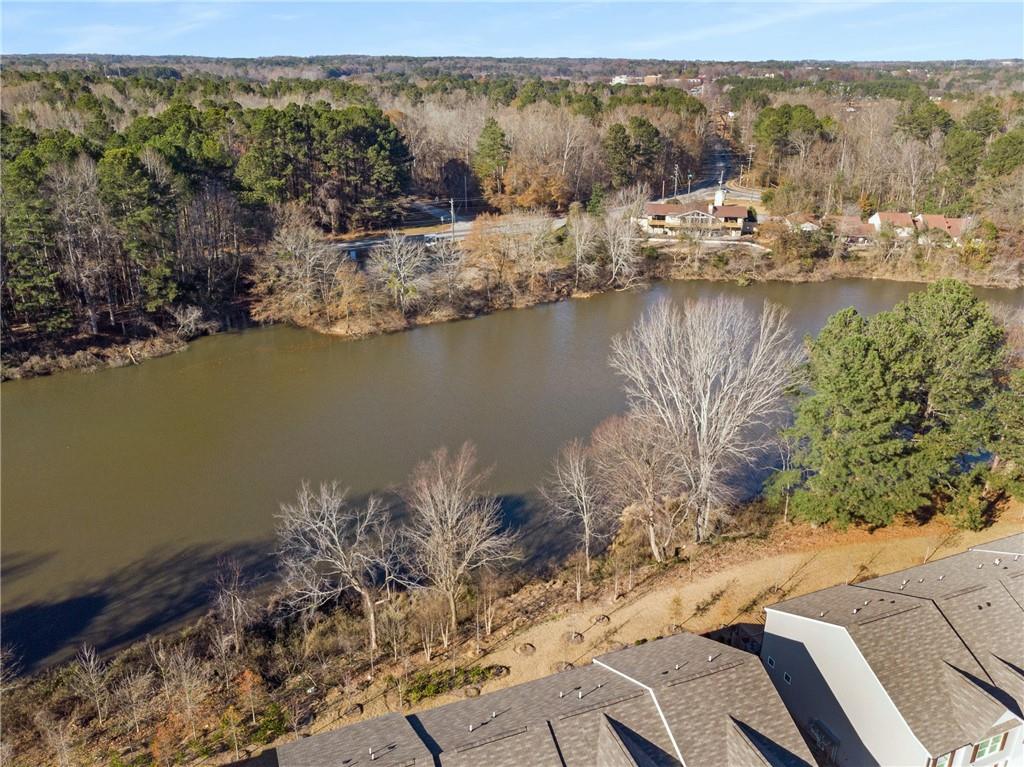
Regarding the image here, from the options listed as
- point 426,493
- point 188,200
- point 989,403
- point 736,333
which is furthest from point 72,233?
point 989,403

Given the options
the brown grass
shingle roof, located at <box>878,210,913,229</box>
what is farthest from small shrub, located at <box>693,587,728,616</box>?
shingle roof, located at <box>878,210,913,229</box>

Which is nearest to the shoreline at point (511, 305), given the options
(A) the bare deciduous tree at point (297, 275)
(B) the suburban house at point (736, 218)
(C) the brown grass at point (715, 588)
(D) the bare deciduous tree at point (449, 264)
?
(A) the bare deciduous tree at point (297, 275)

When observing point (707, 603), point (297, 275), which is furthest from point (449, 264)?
point (707, 603)

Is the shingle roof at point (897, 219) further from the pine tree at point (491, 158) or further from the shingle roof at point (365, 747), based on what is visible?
the shingle roof at point (365, 747)

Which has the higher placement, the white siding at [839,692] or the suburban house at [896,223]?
the suburban house at [896,223]

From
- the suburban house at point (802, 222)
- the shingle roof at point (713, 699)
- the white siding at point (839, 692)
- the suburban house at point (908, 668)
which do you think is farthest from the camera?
the suburban house at point (802, 222)

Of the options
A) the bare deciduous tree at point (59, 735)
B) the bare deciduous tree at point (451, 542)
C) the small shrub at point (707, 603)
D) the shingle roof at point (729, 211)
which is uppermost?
the shingle roof at point (729, 211)

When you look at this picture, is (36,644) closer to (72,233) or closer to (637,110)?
(72,233)
